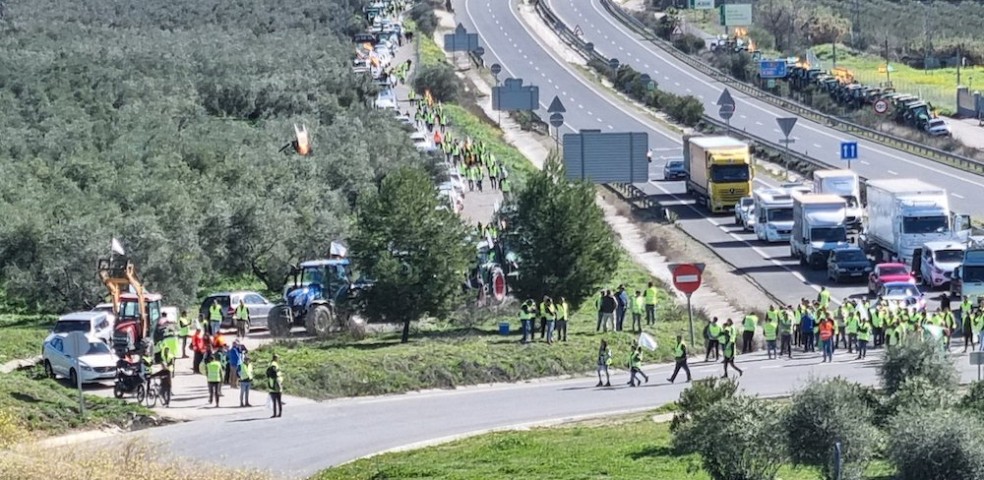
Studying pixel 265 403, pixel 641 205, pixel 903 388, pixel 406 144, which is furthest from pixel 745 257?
pixel 903 388

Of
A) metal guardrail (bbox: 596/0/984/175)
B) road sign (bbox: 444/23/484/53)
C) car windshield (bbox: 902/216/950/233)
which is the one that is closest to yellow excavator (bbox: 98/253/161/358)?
car windshield (bbox: 902/216/950/233)

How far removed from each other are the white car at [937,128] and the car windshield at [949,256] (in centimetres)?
4153

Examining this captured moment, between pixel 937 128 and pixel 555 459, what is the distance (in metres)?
67.0

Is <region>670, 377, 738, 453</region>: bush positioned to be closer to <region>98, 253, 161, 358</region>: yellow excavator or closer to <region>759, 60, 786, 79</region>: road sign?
<region>98, 253, 161, 358</region>: yellow excavator

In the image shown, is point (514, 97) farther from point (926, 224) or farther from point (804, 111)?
point (926, 224)

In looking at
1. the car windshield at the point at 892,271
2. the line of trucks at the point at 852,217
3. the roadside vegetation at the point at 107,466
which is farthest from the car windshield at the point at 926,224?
the roadside vegetation at the point at 107,466

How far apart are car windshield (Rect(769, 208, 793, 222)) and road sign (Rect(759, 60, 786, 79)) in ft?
174

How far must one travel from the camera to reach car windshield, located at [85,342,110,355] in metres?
36.3

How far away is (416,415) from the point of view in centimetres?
3444

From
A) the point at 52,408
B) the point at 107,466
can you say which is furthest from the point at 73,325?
the point at 107,466

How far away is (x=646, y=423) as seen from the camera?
3231 cm

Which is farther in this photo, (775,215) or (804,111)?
(804,111)

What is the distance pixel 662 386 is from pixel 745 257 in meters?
21.4

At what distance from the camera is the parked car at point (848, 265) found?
5203 centimetres
